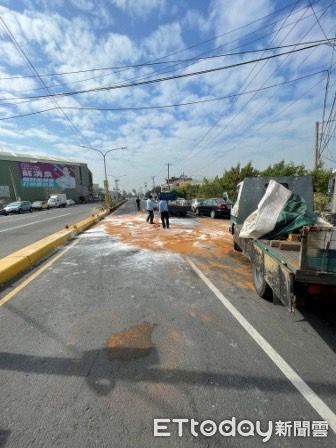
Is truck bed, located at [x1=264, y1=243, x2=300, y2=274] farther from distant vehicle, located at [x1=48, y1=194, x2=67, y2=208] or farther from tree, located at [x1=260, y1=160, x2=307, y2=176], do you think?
distant vehicle, located at [x1=48, y1=194, x2=67, y2=208]

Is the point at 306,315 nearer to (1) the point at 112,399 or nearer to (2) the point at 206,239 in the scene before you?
(1) the point at 112,399

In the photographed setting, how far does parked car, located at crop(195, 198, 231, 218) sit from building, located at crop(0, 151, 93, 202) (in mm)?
42824

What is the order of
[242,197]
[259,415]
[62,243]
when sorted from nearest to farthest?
1. [259,415]
2. [242,197]
3. [62,243]

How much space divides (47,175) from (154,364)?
237 ft

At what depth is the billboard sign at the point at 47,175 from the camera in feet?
198

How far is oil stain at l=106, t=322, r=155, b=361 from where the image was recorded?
9.36 feet

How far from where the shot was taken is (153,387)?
2387mm

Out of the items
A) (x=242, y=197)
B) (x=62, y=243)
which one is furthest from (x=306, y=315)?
(x=62, y=243)

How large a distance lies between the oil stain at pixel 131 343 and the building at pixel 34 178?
5481 centimetres

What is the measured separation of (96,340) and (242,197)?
5.45m

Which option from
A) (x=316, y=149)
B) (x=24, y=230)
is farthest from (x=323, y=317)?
(x=316, y=149)

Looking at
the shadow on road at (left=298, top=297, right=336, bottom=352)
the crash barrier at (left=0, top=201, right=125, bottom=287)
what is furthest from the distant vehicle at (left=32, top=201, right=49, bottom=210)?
the shadow on road at (left=298, top=297, right=336, bottom=352)

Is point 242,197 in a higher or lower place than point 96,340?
higher

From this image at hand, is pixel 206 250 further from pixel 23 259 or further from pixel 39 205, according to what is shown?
pixel 39 205
